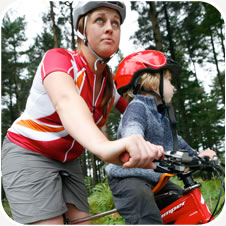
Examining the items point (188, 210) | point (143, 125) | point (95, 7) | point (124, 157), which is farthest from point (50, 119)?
point (188, 210)

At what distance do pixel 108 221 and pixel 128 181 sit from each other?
11.8 feet

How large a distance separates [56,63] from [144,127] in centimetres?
95

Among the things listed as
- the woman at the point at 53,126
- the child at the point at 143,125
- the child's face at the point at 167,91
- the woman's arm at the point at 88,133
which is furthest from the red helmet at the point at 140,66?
the woman's arm at the point at 88,133

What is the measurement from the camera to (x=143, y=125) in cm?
209

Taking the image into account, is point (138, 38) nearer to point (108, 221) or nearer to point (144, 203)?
point (108, 221)

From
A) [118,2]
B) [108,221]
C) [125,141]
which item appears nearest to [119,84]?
[118,2]

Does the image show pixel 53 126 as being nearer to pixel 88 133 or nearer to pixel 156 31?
pixel 88 133

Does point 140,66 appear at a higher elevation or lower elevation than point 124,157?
higher

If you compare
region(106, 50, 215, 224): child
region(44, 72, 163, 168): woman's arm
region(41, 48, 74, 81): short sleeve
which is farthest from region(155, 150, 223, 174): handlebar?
region(41, 48, 74, 81): short sleeve

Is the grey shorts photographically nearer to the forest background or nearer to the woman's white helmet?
the woman's white helmet

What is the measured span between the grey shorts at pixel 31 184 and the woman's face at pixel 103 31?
38.9 inches

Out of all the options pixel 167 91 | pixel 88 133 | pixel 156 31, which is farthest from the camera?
pixel 156 31

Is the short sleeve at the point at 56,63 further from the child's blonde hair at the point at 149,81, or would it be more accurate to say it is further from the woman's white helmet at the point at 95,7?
the child's blonde hair at the point at 149,81

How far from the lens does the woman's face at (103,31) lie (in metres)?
1.85
